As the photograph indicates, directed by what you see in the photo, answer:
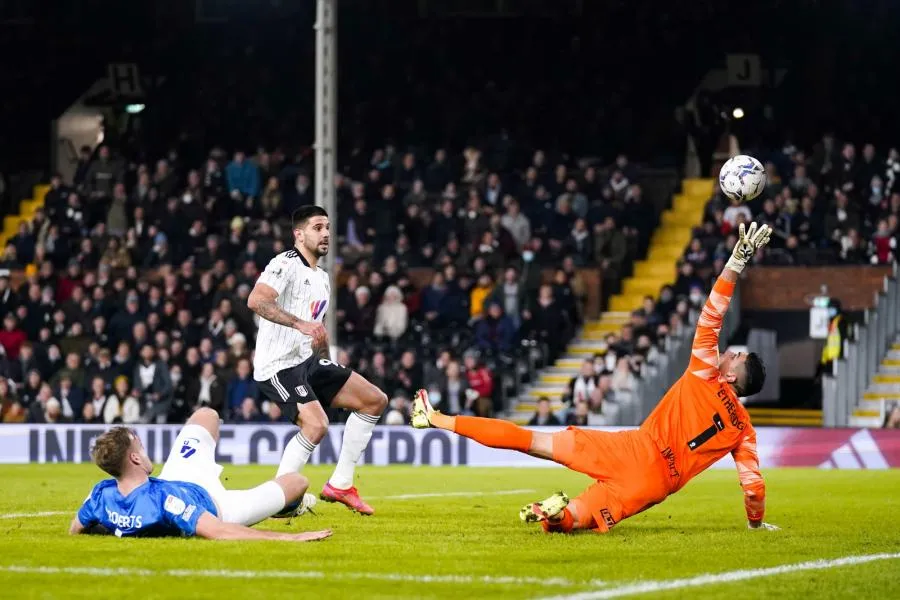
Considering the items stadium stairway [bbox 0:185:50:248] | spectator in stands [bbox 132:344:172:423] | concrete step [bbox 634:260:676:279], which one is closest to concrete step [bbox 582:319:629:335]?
concrete step [bbox 634:260:676:279]

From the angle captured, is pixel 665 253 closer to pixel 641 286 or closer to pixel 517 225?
pixel 641 286

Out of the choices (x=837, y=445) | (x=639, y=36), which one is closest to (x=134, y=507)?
(x=837, y=445)

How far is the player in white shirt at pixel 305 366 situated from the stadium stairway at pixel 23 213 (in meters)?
22.8

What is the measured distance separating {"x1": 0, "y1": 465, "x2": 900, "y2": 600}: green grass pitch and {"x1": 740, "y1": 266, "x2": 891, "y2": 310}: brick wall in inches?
491

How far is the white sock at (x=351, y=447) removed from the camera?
12.0 meters

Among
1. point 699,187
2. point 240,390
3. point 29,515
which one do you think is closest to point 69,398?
point 240,390

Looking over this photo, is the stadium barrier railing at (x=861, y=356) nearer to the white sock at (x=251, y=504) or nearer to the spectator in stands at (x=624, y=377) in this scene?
the spectator in stands at (x=624, y=377)

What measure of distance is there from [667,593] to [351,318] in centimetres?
1887

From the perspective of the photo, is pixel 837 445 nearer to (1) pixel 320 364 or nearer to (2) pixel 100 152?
(1) pixel 320 364

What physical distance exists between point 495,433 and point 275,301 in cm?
208

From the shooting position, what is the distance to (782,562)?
348 inches

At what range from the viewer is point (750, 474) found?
1045cm

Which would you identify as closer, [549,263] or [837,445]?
[837,445]

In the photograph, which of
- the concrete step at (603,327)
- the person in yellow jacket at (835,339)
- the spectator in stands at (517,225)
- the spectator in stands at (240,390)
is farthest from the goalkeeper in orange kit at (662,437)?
the spectator in stands at (517,225)
